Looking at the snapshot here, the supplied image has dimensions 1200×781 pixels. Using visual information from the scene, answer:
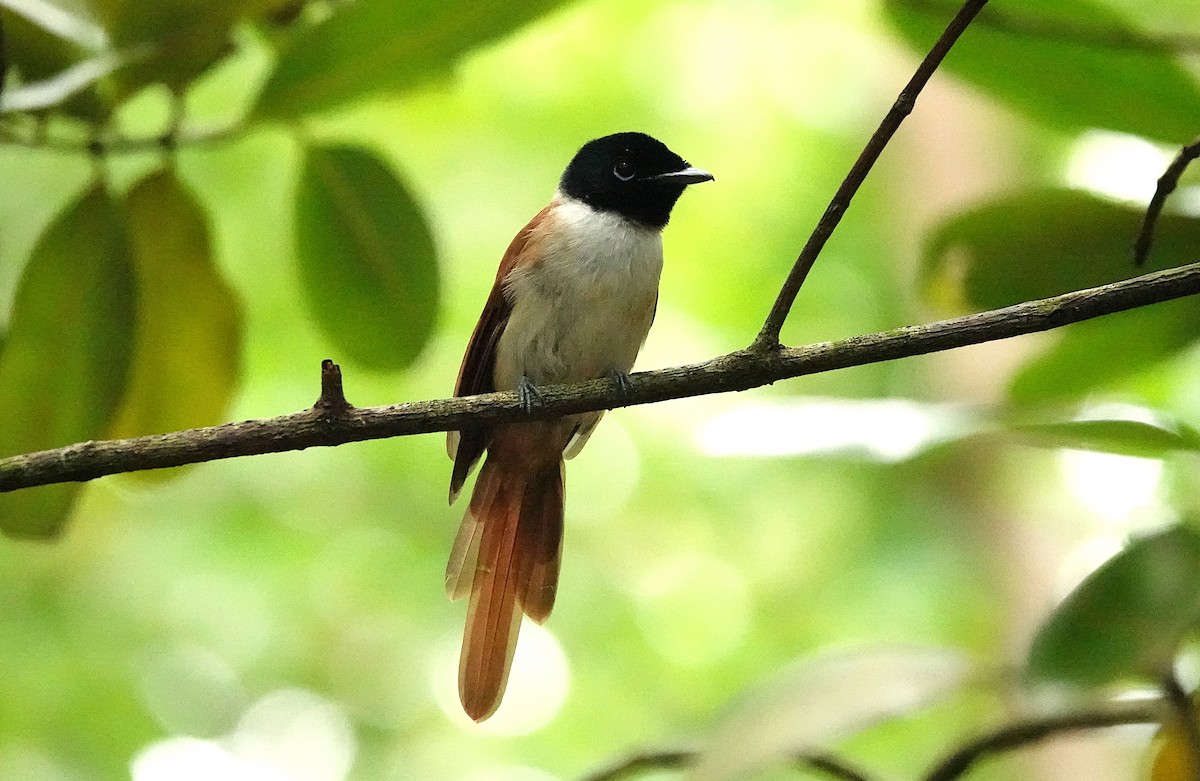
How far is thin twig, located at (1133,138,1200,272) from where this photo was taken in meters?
1.45

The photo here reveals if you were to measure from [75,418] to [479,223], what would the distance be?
11.6 ft

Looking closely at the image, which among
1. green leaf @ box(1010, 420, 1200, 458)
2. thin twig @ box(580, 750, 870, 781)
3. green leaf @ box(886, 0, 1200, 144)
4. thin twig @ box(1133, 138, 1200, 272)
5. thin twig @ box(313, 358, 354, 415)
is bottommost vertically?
thin twig @ box(580, 750, 870, 781)

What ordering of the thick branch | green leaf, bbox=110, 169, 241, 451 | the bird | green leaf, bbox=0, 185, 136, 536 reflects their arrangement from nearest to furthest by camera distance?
the thick branch, green leaf, bbox=0, 185, 136, 536, green leaf, bbox=110, 169, 241, 451, the bird

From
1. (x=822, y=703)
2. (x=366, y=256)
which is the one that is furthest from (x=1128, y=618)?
(x=366, y=256)

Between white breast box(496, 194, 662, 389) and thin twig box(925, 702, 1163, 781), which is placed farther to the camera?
white breast box(496, 194, 662, 389)

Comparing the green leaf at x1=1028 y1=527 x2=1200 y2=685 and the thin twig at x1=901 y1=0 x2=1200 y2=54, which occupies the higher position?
the thin twig at x1=901 y1=0 x2=1200 y2=54

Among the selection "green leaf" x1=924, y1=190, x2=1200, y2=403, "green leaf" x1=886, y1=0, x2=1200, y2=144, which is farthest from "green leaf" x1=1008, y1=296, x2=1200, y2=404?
"green leaf" x1=886, y1=0, x2=1200, y2=144

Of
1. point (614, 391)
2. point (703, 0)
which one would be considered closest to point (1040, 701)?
point (614, 391)

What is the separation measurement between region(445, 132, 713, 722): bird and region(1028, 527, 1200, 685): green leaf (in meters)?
0.92

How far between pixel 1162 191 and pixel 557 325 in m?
1.28

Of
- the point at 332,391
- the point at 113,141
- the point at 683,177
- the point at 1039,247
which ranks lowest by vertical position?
the point at 332,391

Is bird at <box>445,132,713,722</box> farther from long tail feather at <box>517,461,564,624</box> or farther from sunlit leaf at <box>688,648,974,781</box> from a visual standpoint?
sunlit leaf at <box>688,648,974,781</box>

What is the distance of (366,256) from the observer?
2.12 m

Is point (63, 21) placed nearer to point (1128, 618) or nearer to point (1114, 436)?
point (1114, 436)
